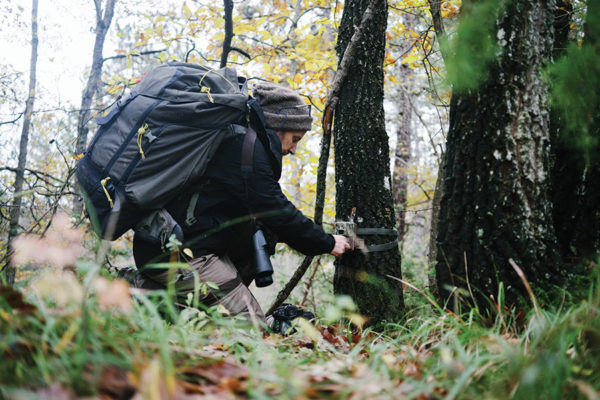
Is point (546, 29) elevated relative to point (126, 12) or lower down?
lower down

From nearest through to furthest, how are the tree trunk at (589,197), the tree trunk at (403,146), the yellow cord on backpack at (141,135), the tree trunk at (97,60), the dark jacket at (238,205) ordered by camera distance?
the tree trunk at (589,197) < the yellow cord on backpack at (141,135) < the dark jacket at (238,205) < the tree trunk at (97,60) < the tree trunk at (403,146)

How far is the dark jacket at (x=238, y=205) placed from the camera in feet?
9.01

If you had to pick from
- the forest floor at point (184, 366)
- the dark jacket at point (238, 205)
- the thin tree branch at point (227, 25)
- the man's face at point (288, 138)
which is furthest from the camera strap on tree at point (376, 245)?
the thin tree branch at point (227, 25)

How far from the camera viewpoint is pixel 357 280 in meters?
3.06

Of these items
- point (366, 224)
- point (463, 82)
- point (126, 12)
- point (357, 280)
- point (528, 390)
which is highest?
point (126, 12)

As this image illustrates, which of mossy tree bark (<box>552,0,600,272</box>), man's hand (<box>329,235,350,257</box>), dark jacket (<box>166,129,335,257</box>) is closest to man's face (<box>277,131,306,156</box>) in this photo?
dark jacket (<box>166,129,335,257</box>)

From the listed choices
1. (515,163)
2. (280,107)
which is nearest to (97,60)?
(280,107)

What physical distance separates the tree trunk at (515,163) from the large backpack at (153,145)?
162cm

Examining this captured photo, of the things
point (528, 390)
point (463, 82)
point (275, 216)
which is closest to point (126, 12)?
point (275, 216)

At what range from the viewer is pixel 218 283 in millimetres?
2777

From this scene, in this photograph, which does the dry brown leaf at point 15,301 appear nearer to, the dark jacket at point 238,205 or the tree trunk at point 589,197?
the dark jacket at point 238,205

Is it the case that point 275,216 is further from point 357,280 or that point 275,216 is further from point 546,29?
point 546,29

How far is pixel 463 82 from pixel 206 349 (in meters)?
1.87

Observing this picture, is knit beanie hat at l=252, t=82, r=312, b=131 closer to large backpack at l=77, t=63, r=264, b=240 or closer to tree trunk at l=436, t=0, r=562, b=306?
large backpack at l=77, t=63, r=264, b=240
